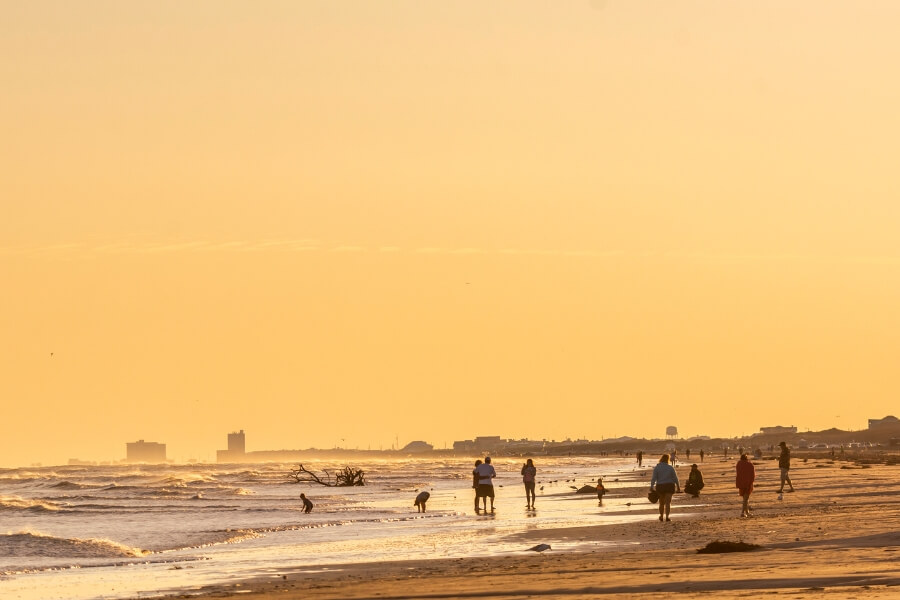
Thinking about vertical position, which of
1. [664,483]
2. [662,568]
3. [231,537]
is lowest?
[231,537]

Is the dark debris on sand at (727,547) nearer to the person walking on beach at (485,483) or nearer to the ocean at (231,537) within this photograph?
the ocean at (231,537)

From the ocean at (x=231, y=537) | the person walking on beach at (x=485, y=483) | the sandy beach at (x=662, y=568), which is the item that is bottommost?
the ocean at (x=231, y=537)

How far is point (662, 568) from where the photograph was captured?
19328 mm

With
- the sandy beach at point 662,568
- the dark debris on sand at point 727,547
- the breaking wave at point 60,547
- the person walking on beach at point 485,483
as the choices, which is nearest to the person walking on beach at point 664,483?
the sandy beach at point 662,568

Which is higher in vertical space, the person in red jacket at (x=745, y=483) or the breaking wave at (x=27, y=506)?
the person in red jacket at (x=745, y=483)

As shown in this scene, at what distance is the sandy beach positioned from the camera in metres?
16.2

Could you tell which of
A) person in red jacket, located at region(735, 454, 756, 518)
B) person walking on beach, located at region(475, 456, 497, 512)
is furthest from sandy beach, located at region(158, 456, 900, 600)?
person walking on beach, located at region(475, 456, 497, 512)

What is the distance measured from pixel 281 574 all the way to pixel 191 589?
7.85 ft

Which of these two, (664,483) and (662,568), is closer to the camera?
(662,568)

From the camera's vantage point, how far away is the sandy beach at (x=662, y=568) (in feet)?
53.0

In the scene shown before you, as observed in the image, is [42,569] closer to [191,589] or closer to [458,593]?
[191,589]

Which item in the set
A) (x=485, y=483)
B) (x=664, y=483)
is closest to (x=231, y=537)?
(x=485, y=483)

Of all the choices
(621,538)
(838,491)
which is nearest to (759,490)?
(838,491)

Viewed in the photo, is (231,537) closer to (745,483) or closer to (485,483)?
(485,483)
